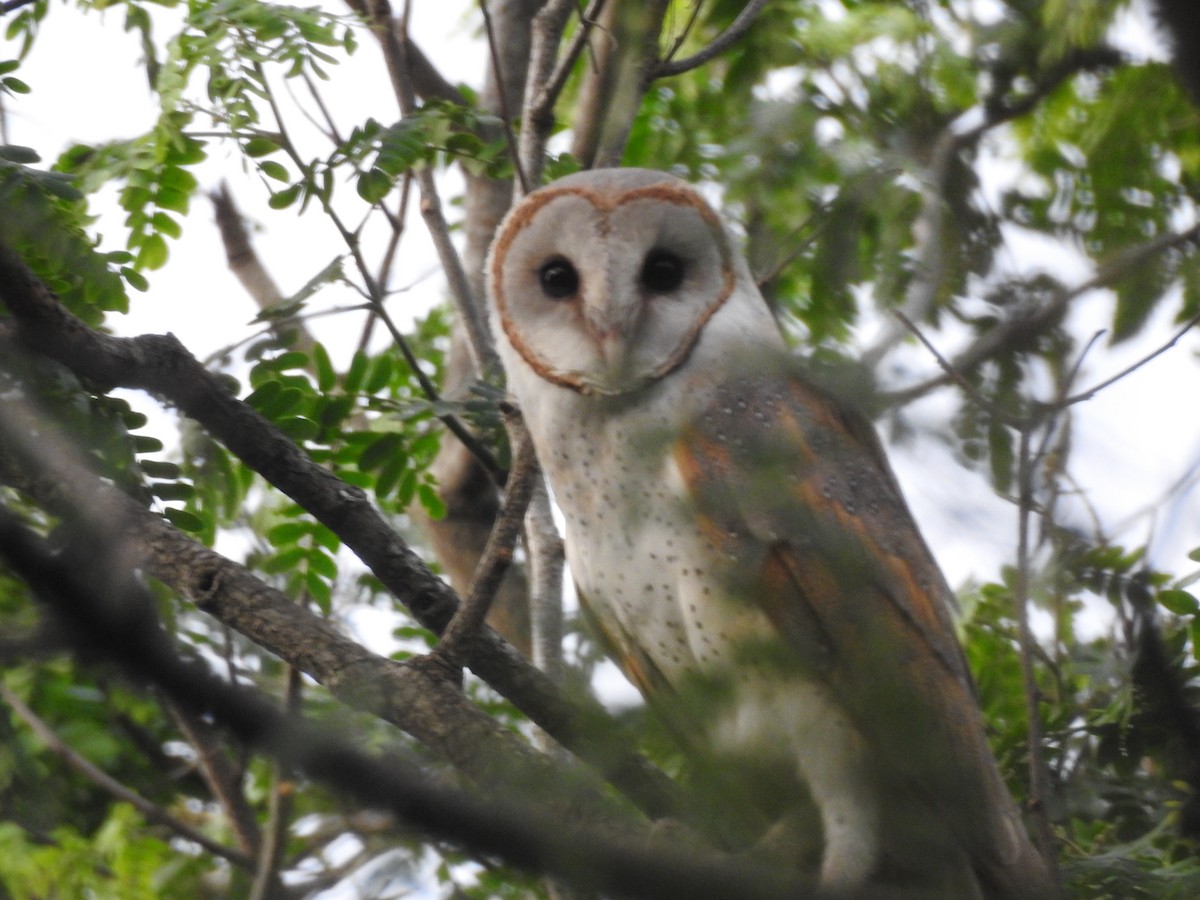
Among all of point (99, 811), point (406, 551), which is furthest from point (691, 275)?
point (99, 811)

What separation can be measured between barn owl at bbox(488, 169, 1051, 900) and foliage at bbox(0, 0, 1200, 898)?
0.60ft

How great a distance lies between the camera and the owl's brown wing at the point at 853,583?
4.15 ft

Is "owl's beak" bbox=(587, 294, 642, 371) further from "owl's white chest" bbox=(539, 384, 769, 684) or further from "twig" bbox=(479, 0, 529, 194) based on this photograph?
"twig" bbox=(479, 0, 529, 194)

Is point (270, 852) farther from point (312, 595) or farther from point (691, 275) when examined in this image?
point (691, 275)

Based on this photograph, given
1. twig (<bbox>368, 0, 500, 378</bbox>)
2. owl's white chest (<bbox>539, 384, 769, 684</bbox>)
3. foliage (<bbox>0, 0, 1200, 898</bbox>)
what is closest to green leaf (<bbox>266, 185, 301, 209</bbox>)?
foliage (<bbox>0, 0, 1200, 898</bbox>)

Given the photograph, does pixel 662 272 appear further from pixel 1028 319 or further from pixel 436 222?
pixel 1028 319

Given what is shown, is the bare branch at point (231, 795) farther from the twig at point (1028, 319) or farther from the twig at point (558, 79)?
the twig at point (1028, 319)

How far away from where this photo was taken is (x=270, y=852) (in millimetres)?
2531

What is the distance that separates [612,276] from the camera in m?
2.78

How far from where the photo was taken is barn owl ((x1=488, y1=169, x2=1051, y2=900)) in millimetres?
1538

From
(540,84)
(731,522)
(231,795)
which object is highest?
(540,84)

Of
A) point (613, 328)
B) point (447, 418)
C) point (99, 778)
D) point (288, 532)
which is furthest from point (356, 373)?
point (99, 778)

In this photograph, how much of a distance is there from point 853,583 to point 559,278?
169cm

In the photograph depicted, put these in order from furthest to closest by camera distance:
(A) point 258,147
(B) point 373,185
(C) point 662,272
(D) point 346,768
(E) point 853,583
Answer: (C) point 662,272 < (A) point 258,147 < (B) point 373,185 < (E) point 853,583 < (D) point 346,768
